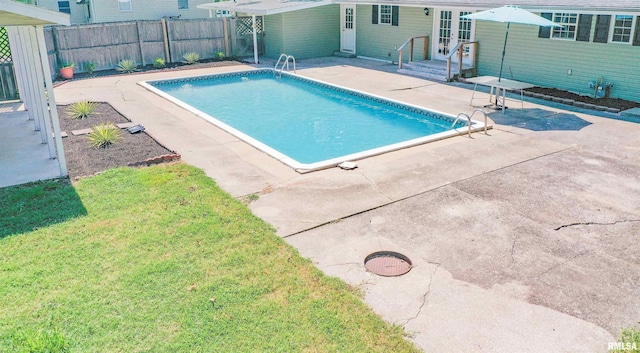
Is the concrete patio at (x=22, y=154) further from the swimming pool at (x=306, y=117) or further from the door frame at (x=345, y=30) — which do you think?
the door frame at (x=345, y=30)

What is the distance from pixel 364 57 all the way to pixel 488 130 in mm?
11925

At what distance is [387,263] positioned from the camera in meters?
5.93

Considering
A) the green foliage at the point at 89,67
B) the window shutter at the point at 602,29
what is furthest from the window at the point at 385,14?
the green foliage at the point at 89,67

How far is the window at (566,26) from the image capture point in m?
14.0

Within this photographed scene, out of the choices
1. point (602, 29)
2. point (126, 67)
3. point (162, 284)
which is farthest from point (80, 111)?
point (602, 29)

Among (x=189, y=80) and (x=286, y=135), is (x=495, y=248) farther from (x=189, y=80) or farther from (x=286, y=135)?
(x=189, y=80)

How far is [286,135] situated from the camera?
12.5 m

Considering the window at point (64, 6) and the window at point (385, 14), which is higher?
the window at point (64, 6)

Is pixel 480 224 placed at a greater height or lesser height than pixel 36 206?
lesser

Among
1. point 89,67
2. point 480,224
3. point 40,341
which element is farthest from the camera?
point 89,67

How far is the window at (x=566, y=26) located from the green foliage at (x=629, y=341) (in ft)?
37.7

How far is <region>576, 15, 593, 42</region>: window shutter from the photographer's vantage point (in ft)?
44.6

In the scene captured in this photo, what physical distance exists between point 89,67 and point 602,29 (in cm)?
1747

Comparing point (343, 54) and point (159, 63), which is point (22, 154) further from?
point (343, 54)
